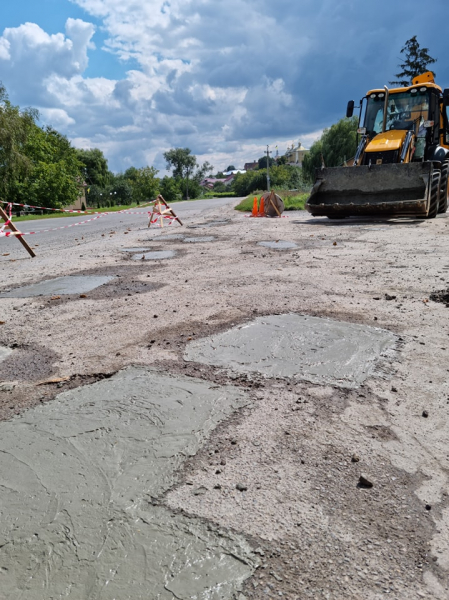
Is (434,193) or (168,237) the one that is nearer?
(168,237)

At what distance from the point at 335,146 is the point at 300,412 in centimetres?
5417

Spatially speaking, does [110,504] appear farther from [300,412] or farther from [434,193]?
[434,193]

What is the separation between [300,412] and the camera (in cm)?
273

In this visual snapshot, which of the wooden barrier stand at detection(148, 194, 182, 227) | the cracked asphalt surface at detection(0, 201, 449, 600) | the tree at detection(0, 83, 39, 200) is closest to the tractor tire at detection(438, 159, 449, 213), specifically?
the cracked asphalt surface at detection(0, 201, 449, 600)

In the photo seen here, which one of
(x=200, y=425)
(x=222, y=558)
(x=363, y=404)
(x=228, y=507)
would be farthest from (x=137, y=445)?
(x=363, y=404)

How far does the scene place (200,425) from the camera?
8.57 feet

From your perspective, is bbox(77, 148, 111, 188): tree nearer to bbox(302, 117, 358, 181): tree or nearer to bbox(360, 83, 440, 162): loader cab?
bbox(302, 117, 358, 181): tree

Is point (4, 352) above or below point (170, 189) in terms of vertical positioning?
below

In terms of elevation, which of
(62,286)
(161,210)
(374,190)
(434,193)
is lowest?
(62,286)

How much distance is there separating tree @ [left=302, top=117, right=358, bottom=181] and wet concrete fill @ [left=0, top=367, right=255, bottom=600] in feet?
166

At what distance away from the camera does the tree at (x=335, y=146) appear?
2020 inches

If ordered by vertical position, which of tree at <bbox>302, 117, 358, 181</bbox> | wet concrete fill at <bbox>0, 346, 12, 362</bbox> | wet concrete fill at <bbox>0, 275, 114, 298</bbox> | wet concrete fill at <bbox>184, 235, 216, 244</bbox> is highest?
tree at <bbox>302, 117, 358, 181</bbox>

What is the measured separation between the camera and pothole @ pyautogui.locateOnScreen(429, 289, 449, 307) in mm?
4820

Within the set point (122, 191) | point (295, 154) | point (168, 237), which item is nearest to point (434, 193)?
point (168, 237)
